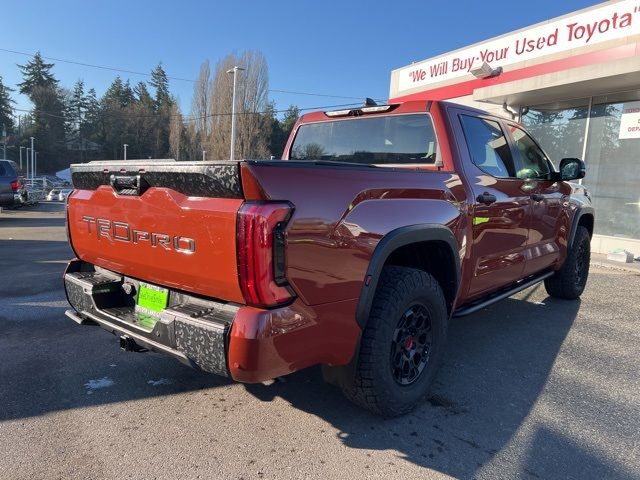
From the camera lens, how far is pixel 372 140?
3.79 m

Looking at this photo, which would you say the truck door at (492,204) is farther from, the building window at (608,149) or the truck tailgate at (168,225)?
the building window at (608,149)

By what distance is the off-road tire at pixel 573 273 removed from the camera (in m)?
5.41

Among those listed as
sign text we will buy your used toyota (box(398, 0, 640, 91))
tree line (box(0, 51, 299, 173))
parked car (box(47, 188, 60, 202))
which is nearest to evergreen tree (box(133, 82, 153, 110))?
tree line (box(0, 51, 299, 173))

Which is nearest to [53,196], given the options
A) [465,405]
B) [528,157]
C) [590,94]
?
[590,94]

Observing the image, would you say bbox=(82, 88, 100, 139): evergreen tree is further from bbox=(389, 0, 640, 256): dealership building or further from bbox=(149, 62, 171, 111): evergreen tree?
bbox=(389, 0, 640, 256): dealership building

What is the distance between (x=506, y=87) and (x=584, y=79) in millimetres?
1811

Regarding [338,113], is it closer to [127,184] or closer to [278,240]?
[127,184]

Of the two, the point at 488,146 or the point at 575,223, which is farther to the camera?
the point at 575,223

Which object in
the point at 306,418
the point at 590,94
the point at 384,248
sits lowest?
the point at 306,418

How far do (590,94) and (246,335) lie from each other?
1053 centimetres

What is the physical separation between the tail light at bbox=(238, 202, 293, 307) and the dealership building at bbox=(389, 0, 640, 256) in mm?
8651

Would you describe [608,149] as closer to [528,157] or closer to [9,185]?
[528,157]

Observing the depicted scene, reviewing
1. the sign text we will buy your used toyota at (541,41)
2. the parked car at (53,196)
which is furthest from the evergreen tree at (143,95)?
the sign text we will buy your used toyota at (541,41)

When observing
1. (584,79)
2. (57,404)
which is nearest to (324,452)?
(57,404)
